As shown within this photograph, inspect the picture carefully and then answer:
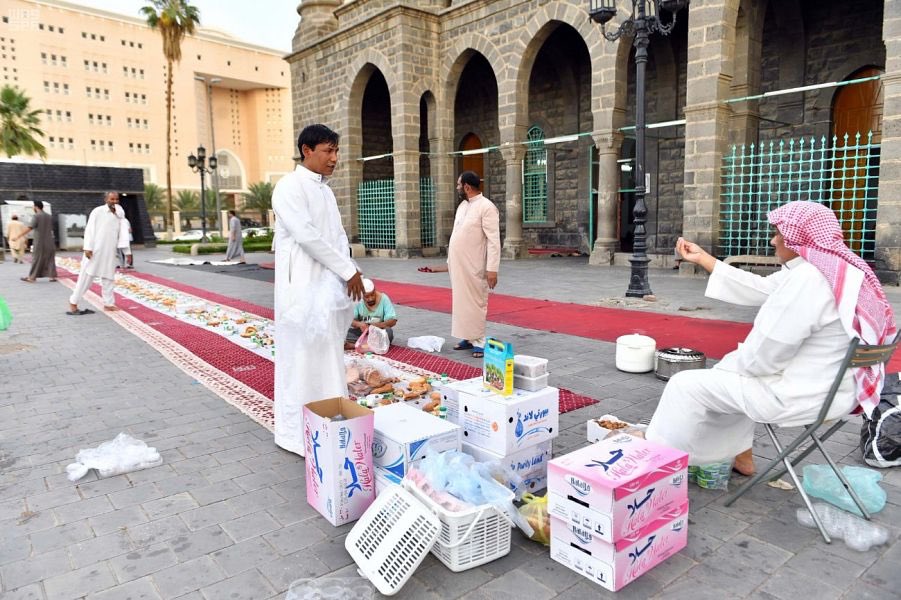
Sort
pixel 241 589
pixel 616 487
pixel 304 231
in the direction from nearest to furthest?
pixel 616 487, pixel 241 589, pixel 304 231

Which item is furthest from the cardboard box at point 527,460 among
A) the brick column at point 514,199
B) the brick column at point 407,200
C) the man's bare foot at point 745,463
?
the brick column at point 407,200

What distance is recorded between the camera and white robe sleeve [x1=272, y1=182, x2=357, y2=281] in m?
3.24

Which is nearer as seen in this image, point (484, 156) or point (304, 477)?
point (304, 477)

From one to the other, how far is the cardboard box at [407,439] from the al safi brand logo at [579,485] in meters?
0.67

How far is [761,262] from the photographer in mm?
10266

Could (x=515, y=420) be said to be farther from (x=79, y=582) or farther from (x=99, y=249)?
(x=99, y=249)

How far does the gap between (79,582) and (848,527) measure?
3.00 m

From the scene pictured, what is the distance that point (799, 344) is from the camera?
2436 millimetres

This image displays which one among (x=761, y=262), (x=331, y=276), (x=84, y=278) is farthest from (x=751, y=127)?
(x=84, y=278)

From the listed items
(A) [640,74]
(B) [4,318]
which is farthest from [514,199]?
(B) [4,318]

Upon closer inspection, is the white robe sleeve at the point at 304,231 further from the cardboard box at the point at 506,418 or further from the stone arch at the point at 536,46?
the stone arch at the point at 536,46

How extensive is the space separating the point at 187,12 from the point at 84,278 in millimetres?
28761

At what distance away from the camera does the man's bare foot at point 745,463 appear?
304 cm

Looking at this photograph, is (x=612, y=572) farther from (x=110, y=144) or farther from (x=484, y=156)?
(x=110, y=144)
